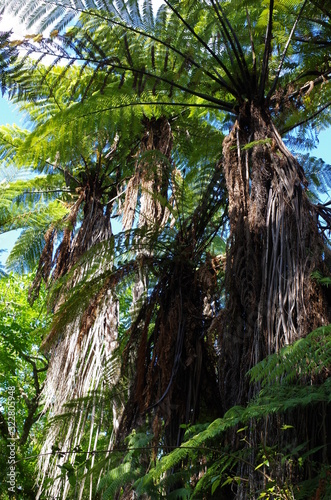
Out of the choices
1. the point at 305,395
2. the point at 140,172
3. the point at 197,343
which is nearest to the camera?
the point at 305,395

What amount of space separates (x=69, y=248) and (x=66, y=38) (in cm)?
233

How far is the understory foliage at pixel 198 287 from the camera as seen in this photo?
88.8 inches

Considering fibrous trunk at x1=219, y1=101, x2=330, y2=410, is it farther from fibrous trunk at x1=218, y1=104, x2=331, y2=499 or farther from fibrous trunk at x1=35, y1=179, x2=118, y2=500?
fibrous trunk at x1=35, y1=179, x2=118, y2=500

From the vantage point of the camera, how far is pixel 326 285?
2.57 metres

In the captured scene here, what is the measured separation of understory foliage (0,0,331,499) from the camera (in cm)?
226

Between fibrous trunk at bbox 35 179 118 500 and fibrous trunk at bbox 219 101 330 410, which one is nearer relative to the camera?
fibrous trunk at bbox 219 101 330 410

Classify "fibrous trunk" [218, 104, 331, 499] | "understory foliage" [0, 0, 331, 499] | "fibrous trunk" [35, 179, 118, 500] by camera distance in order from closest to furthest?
1. "understory foliage" [0, 0, 331, 499]
2. "fibrous trunk" [218, 104, 331, 499]
3. "fibrous trunk" [35, 179, 118, 500]

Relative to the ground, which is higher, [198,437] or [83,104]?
[83,104]

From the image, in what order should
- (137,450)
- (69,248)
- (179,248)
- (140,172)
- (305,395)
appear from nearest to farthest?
(305,395) < (137,450) < (179,248) < (140,172) < (69,248)

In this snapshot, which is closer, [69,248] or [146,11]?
[146,11]

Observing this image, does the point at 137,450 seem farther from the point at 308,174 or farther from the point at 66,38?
the point at 308,174

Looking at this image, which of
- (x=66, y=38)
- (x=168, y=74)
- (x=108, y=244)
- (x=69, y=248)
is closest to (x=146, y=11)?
(x=168, y=74)

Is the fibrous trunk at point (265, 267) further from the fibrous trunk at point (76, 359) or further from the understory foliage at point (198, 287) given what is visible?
the fibrous trunk at point (76, 359)

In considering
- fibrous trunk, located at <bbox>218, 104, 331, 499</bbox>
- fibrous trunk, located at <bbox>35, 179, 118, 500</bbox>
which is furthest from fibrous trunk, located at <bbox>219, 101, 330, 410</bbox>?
fibrous trunk, located at <bbox>35, 179, 118, 500</bbox>
